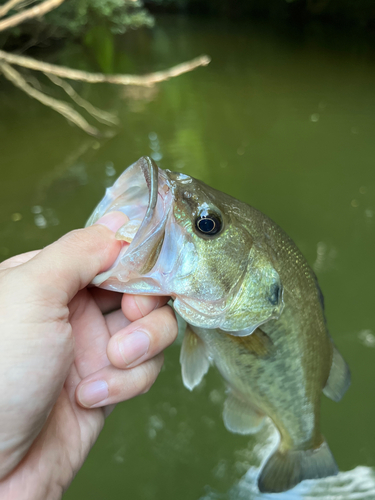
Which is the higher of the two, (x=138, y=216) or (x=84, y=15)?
(x=138, y=216)

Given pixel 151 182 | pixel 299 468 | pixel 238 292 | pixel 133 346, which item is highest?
pixel 151 182

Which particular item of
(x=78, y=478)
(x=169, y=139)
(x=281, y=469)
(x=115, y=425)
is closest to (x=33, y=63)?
(x=169, y=139)

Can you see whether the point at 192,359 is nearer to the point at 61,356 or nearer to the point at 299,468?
the point at 61,356

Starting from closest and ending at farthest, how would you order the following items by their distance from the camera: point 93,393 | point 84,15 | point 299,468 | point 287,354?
point 93,393 → point 287,354 → point 299,468 → point 84,15

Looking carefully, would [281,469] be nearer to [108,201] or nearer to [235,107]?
[108,201]

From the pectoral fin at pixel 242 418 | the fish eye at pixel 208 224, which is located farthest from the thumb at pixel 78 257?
the pectoral fin at pixel 242 418

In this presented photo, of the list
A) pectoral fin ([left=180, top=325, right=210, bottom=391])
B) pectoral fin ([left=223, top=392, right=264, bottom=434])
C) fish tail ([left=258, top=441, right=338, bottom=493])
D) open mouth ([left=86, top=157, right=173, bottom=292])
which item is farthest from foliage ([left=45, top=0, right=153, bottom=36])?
fish tail ([left=258, top=441, right=338, bottom=493])

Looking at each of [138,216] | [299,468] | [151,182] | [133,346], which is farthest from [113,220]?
[299,468]
